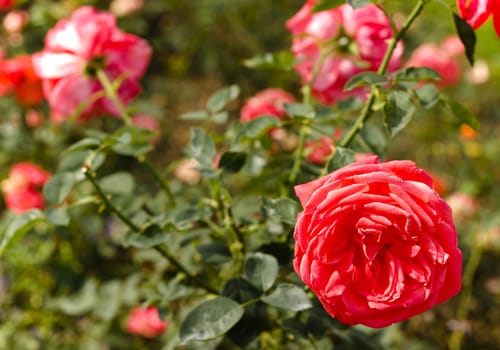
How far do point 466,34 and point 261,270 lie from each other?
374 mm

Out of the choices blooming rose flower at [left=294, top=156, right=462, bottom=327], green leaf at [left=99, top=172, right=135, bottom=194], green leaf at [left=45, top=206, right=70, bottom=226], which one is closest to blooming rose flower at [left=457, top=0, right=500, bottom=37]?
blooming rose flower at [left=294, top=156, right=462, bottom=327]

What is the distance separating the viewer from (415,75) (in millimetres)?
836

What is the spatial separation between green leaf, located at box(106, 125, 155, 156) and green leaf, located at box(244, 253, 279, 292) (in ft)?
0.75

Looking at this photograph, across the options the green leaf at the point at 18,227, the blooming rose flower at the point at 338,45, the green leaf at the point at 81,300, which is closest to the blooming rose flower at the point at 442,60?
the blooming rose flower at the point at 338,45

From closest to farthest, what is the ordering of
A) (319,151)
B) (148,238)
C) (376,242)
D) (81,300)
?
(376,242), (148,238), (319,151), (81,300)

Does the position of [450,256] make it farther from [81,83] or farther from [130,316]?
[130,316]

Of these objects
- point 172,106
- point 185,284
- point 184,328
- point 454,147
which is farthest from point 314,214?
point 172,106

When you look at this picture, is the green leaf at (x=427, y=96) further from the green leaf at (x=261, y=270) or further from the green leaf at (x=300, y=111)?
the green leaf at (x=261, y=270)

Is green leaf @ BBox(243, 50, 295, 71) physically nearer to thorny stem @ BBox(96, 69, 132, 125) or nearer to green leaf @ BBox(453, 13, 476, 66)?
thorny stem @ BBox(96, 69, 132, 125)

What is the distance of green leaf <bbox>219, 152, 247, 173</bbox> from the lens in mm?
950

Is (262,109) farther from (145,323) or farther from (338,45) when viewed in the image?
(145,323)

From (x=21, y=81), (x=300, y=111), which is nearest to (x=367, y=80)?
(x=300, y=111)

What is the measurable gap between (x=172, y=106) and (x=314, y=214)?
7.57 feet

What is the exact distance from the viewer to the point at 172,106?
9.50 ft
